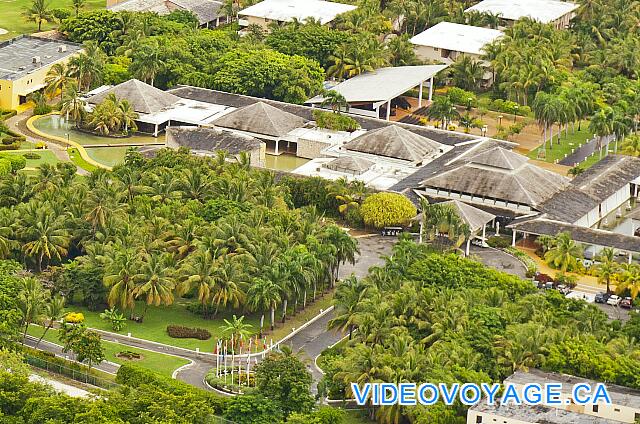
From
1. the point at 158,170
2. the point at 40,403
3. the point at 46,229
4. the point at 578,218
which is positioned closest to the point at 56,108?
the point at 158,170

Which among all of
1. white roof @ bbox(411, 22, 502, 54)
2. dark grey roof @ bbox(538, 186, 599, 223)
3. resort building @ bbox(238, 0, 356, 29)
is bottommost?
dark grey roof @ bbox(538, 186, 599, 223)

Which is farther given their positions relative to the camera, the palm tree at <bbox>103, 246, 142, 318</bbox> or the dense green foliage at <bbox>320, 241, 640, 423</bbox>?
the palm tree at <bbox>103, 246, 142, 318</bbox>

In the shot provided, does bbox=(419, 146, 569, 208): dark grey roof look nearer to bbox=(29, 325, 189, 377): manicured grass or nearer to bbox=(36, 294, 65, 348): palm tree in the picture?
bbox=(29, 325, 189, 377): manicured grass

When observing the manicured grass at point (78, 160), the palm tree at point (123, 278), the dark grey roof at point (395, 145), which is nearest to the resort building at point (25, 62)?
the manicured grass at point (78, 160)

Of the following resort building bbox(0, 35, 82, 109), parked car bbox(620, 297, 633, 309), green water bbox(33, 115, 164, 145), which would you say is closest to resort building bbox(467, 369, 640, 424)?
parked car bbox(620, 297, 633, 309)

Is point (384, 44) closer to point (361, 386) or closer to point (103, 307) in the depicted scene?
point (103, 307)

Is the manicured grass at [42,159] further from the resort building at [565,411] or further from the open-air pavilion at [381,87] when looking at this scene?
the resort building at [565,411]

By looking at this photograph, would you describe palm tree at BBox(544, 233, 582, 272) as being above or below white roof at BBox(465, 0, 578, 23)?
below
